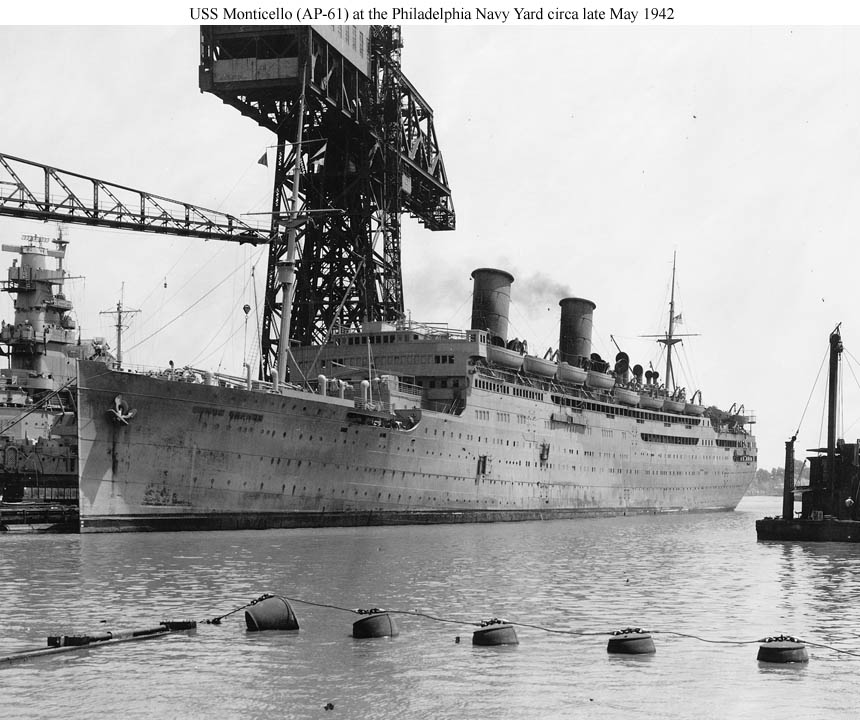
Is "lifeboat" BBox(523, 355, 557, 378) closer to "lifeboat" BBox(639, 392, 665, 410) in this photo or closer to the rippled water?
"lifeboat" BBox(639, 392, 665, 410)

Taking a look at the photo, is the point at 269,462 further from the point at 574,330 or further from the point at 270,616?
the point at 574,330

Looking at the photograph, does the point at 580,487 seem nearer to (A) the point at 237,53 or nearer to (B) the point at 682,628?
Result: (A) the point at 237,53

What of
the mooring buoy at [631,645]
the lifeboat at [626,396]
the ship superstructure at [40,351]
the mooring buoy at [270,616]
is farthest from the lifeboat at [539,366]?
the mooring buoy at [631,645]

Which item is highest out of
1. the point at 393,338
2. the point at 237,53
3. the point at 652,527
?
the point at 237,53

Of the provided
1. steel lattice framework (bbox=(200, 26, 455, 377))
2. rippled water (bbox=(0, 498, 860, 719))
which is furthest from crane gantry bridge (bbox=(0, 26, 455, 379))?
rippled water (bbox=(0, 498, 860, 719))

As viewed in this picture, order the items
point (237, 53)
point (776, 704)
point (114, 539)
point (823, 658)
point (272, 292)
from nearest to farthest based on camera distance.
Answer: point (776, 704), point (823, 658), point (114, 539), point (237, 53), point (272, 292)

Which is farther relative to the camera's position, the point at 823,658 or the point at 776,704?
the point at 823,658

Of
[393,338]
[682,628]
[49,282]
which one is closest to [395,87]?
[393,338]
